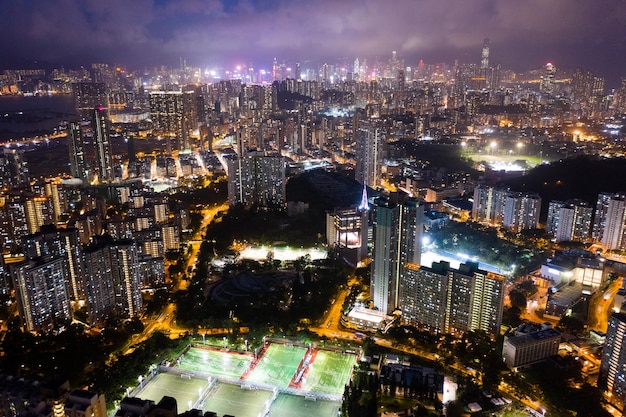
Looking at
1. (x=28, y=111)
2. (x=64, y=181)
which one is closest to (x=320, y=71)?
(x=28, y=111)

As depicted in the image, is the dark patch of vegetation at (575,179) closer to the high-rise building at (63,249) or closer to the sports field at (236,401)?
the sports field at (236,401)

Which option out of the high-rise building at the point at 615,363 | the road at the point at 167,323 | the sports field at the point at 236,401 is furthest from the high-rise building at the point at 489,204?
the sports field at the point at 236,401

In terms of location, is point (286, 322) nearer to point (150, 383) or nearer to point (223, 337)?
point (223, 337)

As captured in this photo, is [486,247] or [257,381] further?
[486,247]

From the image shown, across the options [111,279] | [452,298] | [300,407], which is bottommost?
[300,407]

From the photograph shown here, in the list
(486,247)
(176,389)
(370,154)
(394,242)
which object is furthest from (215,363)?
(370,154)

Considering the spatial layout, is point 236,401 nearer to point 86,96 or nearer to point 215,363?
point 215,363

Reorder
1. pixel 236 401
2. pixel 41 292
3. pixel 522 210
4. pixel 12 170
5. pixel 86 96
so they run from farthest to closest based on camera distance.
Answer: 1. pixel 86 96
2. pixel 12 170
3. pixel 522 210
4. pixel 41 292
5. pixel 236 401
